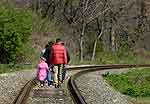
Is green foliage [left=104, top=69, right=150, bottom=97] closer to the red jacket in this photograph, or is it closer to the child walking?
the red jacket

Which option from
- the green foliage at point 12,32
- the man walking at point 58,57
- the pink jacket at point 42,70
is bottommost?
the pink jacket at point 42,70

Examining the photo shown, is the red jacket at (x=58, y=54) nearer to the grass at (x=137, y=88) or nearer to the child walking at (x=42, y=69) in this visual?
the child walking at (x=42, y=69)

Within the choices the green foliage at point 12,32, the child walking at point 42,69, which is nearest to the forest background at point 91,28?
the green foliage at point 12,32

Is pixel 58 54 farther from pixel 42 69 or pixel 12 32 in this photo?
pixel 12 32

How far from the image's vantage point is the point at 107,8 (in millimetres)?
69375

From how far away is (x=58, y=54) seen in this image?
20.2m

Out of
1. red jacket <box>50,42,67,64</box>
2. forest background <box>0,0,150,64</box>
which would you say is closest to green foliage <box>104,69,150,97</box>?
red jacket <box>50,42,67,64</box>

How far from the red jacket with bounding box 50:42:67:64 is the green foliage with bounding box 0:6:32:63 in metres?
22.7

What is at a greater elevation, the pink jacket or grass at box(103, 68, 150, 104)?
the pink jacket

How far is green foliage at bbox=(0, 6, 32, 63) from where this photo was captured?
42.6 m

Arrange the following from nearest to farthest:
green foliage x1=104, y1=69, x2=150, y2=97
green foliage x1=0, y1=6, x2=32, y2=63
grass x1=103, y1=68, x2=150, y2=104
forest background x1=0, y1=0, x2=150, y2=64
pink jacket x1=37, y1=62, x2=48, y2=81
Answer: pink jacket x1=37, y1=62, x2=48, y2=81 < grass x1=103, y1=68, x2=150, y2=104 < green foliage x1=104, y1=69, x2=150, y2=97 < green foliage x1=0, y1=6, x2=32, y2=63 < forest background x1=0, y1=0, x2=150, y2=64

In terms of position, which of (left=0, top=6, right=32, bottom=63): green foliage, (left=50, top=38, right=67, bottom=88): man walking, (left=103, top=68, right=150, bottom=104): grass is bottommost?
(left=103, top=68, right=150, bottom=104): grass

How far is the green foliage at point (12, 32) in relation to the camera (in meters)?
42.6

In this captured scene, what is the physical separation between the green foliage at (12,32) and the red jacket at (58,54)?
22.7 metres
